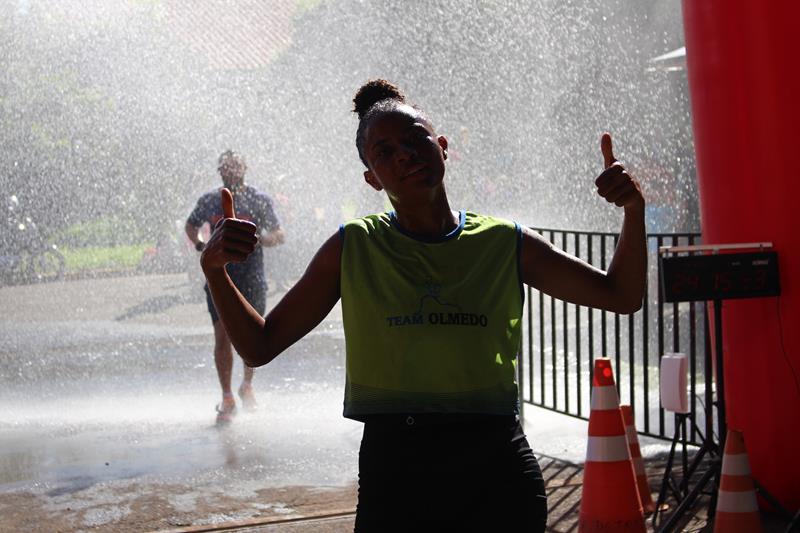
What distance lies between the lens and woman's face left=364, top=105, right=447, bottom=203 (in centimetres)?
258

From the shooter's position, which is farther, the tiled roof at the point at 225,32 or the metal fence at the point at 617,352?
the tiled roof at the point at 225,32

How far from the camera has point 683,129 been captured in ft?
54.9

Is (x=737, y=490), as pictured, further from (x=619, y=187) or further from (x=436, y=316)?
(x=436, y=316)

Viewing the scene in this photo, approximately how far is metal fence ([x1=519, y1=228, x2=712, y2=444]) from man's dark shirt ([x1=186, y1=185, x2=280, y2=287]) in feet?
5.92

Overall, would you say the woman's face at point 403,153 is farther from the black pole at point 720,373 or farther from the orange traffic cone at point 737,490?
the black pole at point 720,373

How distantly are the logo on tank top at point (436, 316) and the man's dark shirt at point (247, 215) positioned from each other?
5515 millimetres

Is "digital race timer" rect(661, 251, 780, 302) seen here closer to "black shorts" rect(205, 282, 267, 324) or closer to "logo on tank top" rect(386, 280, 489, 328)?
"logo on tank top" rect(386, 280, 489, 328)

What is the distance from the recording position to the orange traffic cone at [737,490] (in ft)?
14.4

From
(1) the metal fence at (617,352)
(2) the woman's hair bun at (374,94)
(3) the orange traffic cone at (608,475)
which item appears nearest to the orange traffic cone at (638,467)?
(1) the metal fence at (617,352)

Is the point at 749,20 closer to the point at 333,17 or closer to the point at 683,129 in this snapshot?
the point at 333,17

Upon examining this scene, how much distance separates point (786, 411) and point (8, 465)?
13.5ft

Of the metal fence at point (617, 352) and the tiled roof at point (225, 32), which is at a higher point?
the tiled roof at point (225, 32)

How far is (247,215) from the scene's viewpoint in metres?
7.98

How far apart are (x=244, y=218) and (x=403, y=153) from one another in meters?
5.48
